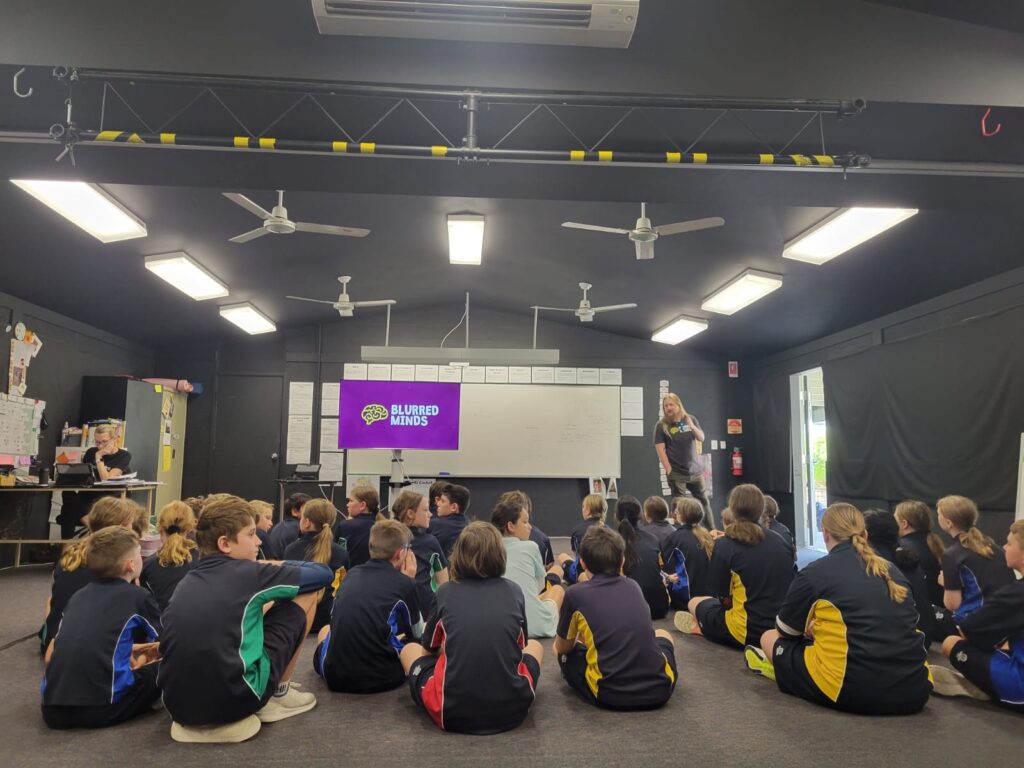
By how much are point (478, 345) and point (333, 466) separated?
2630 mm

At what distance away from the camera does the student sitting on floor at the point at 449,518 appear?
422cm

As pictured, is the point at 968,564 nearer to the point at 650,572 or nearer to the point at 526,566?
the point at 650,572

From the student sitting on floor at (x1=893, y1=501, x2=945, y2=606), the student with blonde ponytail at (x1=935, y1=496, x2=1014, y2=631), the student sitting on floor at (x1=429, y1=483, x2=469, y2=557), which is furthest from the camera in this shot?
the student sitting on floor at (x1=429, y1=483, x2=469, y2=557)

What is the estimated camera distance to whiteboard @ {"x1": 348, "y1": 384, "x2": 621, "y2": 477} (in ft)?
30.3

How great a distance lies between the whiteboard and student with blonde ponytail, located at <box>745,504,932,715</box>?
6547 millimetres

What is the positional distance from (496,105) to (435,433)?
237 inches

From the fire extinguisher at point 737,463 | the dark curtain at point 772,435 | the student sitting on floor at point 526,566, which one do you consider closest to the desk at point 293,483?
the student sitting on floor at point 526,566

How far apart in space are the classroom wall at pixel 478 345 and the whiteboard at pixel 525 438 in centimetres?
24

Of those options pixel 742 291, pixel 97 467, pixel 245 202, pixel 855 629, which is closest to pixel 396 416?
pixel 97 467

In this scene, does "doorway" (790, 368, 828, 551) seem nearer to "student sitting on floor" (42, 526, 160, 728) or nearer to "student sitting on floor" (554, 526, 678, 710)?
"student sitting on floor" (554, 526, 678, 710)

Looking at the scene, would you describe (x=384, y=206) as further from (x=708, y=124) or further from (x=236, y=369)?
(x=236, y=369)

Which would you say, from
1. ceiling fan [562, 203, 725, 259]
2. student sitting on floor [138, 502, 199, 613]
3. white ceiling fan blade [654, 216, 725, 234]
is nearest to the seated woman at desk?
student sitting on floor [138, 502, 199, 613]

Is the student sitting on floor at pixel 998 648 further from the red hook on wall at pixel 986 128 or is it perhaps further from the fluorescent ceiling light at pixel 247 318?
the fluorescent ceiling light at pixel 247 318

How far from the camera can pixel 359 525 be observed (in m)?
4.22
